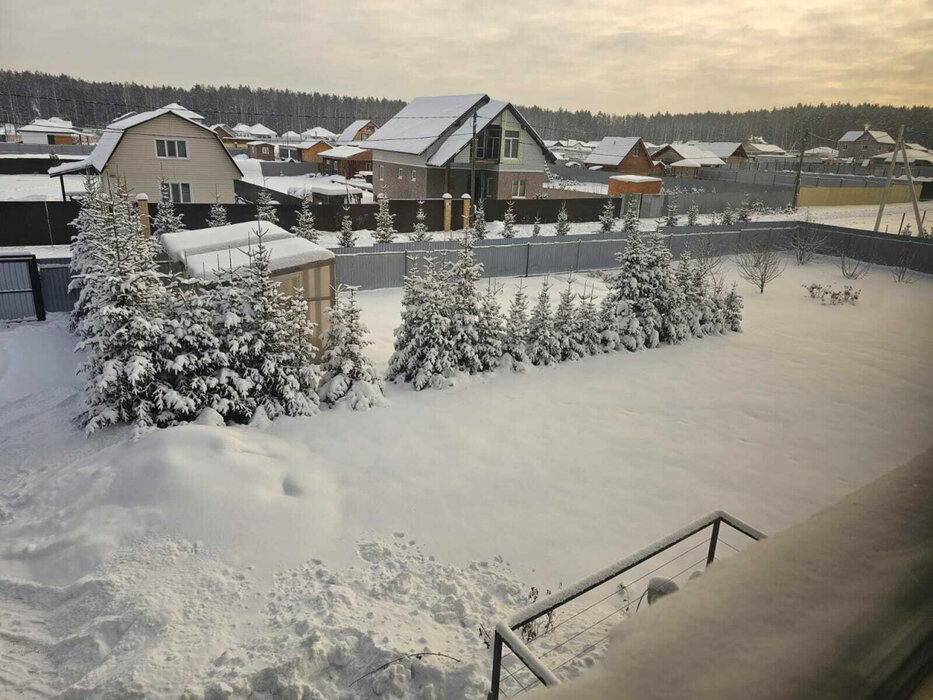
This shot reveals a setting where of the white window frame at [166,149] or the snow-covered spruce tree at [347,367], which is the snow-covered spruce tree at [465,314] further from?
the white window frame at [166,149]

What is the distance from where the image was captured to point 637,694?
0.55 metres

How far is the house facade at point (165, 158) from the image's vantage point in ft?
90.9

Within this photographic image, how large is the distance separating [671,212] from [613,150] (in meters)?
27.7

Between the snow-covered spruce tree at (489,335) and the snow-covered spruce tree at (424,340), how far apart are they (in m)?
0.72

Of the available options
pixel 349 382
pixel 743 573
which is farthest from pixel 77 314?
pixel 743 573

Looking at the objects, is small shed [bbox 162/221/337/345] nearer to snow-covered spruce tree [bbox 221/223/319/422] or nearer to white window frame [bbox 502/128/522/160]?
snow-covered spruce tree [bbox 221/223/319/422]

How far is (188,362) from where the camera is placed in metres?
8.35

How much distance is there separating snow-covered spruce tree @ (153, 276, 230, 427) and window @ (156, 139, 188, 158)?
2396 centimetres

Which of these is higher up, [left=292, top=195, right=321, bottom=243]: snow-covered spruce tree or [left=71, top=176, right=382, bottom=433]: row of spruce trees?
[left=292, top=195, right=321, bottom=243]: snow-covered spruce tree

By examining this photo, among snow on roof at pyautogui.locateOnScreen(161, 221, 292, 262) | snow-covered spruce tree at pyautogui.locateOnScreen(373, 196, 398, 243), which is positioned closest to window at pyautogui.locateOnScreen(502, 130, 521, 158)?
snow-covered spruce tree at pyautogui.locateOnScreen(373, 196, 398, 243)

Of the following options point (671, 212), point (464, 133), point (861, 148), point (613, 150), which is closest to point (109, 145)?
point (464, 133)

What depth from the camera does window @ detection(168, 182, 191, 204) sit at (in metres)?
29.1

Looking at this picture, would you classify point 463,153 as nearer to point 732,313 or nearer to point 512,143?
point 512,143

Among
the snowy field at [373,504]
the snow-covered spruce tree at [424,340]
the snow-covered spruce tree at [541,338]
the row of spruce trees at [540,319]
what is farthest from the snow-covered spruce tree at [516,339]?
the snow-covered spruce tree at [424,340]
